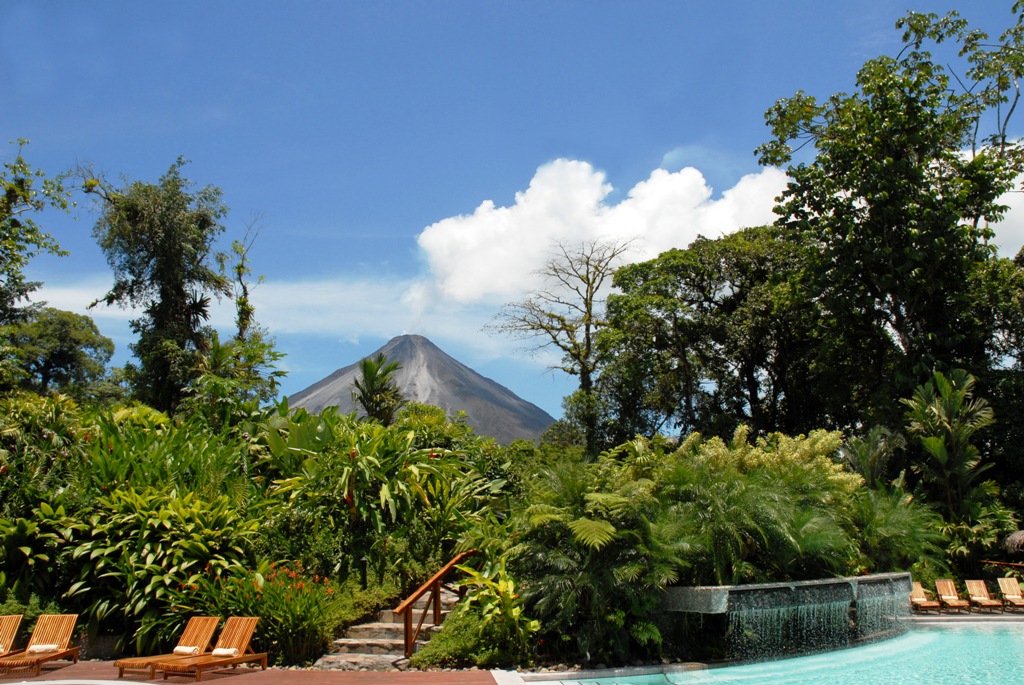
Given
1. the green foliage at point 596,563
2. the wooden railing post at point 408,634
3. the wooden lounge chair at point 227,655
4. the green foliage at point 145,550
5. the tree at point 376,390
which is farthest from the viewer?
the tree at point 376,390

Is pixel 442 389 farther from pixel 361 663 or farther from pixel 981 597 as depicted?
pixel 361 663

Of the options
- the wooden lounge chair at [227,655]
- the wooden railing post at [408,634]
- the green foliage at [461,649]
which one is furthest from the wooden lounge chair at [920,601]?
the wooden lounge chair at [227,655]

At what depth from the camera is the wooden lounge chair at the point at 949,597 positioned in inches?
512

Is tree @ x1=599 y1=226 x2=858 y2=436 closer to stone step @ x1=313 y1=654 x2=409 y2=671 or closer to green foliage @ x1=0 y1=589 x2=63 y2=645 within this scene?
stone step @ x1=313 y1=654 x2=409 y2=671

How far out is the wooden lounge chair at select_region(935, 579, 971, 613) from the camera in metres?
13.0

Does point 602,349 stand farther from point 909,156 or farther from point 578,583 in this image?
point 578,583

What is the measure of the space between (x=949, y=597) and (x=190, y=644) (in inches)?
487

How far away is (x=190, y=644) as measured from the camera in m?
8.12

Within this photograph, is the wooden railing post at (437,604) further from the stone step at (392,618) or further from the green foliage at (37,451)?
the green foliage at (37,451)

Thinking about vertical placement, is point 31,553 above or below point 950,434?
below

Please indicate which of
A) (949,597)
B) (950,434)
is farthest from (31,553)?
(950,434)

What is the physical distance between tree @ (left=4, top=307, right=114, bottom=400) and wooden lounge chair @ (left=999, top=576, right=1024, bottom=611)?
41922 millimetres

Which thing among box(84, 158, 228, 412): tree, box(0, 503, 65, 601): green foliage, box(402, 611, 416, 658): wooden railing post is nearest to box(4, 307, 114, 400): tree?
box(84, 158, 228, 412): tree

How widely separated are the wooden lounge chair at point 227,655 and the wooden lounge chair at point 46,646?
1.65m
